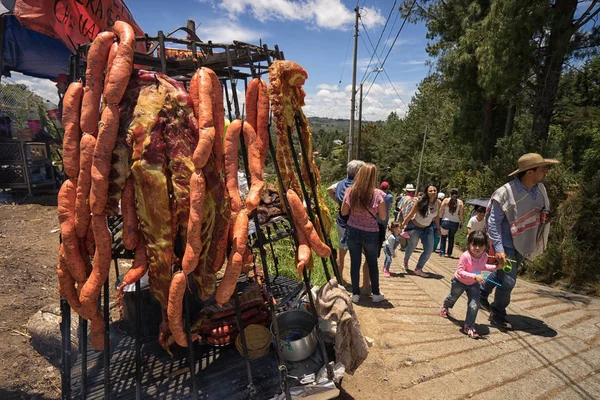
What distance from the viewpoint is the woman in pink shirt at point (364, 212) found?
373 cm

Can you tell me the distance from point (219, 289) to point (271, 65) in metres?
1.74

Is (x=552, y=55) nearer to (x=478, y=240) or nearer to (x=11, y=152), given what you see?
(x=478, y=240)

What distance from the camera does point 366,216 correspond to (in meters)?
3.83

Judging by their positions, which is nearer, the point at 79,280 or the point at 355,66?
the point at 79,280

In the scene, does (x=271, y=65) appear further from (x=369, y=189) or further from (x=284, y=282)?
(x=284, y=282)

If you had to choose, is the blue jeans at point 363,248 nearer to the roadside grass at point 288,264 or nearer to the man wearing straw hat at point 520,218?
the roadside grass at point 288,264

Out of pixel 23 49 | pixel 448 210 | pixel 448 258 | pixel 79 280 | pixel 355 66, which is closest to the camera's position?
pixel 79 280

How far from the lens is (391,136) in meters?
35.0

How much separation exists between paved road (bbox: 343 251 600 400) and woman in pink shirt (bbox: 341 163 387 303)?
813mm

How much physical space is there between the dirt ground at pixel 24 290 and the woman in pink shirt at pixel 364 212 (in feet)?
11.5

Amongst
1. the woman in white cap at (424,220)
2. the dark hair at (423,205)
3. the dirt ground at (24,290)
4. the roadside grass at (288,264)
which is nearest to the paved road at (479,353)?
the woman in white cap at (424,220)

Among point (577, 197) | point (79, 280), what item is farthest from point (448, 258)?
point (79, 280)

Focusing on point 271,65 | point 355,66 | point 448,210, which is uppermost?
point 355,66

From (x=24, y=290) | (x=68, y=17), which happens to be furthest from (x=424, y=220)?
(x=24, y=290)
